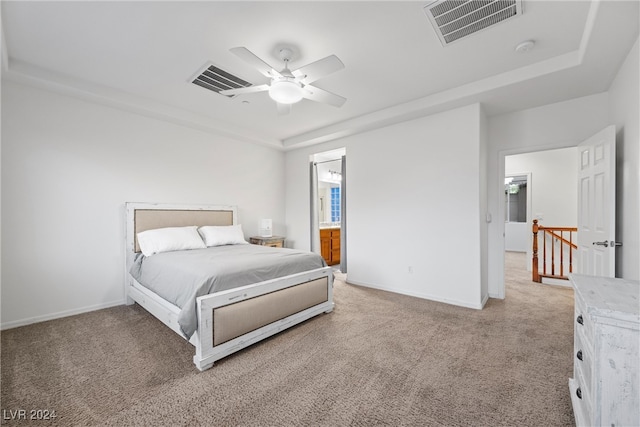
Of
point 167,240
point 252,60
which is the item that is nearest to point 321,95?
point 252,60

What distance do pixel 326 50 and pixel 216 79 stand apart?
4.22ft

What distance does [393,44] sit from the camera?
7.68 ft

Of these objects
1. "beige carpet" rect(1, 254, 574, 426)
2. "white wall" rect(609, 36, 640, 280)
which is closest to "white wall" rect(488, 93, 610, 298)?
"white wall" rect(609, 36, 640, 280)

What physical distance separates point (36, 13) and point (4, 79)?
1.29 m

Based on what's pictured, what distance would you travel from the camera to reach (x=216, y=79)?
2.91 meters

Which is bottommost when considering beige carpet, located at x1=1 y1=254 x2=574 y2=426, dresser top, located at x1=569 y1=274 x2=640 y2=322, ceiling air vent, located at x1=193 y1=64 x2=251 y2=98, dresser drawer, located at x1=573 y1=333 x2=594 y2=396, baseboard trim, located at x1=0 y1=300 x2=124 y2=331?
beige carpet, located at x1=1 y1=254 x2=574 y2=426

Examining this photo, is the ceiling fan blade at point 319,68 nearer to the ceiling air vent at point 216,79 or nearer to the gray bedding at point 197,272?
the ceiling air vent at point 216,79

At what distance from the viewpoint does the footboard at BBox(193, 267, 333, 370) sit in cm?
205

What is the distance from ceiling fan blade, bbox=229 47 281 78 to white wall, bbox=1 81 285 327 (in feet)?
7.99

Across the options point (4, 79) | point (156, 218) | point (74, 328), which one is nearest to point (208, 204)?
point (156, 218)

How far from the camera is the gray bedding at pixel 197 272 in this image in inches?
83.0

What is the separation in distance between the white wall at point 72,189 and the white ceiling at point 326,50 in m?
0.31

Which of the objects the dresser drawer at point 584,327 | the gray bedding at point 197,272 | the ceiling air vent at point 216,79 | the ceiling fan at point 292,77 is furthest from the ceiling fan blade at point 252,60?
the dresser drawer at point 584,327

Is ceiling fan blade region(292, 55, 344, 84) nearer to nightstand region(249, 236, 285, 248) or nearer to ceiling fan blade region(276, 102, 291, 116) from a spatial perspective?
ceiling fan blade region(276, 102, 291, 116)
